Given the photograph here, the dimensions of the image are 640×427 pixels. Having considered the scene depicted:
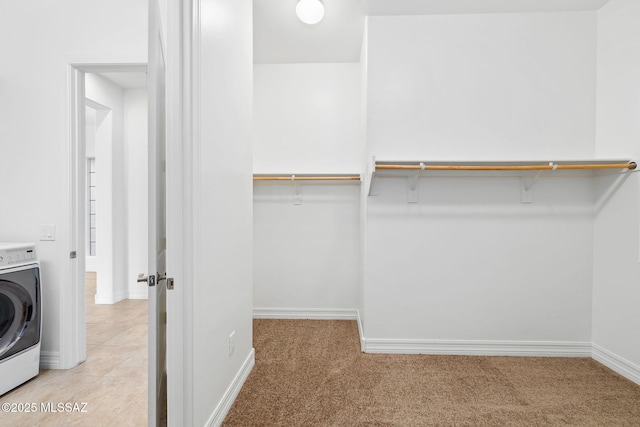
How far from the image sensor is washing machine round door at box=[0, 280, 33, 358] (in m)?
1.91

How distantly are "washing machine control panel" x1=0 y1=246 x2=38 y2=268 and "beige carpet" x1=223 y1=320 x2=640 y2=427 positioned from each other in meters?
1.61

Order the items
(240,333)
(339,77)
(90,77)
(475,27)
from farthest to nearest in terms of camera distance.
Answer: (90,77), (339,77), (475,27), (240,333)

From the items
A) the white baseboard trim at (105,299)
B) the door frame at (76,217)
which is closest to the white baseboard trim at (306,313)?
the door frame at (76,217)

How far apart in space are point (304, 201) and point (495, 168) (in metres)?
1.75

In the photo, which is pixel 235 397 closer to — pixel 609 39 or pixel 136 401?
pixel 136 401

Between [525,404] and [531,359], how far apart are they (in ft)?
2.32

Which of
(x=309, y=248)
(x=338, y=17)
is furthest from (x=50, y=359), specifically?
(x=338, y=17)

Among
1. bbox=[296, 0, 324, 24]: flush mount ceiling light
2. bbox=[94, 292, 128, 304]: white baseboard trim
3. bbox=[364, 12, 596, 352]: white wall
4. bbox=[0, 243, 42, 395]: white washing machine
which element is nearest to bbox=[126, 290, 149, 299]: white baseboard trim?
bbox=[94, 292, 128, 304]: white baseboard trim

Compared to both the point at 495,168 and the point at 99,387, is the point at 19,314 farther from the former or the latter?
the point at 495,168

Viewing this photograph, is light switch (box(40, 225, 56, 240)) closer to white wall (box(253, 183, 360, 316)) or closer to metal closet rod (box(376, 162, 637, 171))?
white wall (box(253, 183, 360, 316))

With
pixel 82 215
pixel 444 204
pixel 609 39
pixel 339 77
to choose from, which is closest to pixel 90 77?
pixel 82 215

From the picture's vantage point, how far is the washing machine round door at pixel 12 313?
191cm

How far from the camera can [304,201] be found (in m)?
3.29

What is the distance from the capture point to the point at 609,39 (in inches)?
90.7
